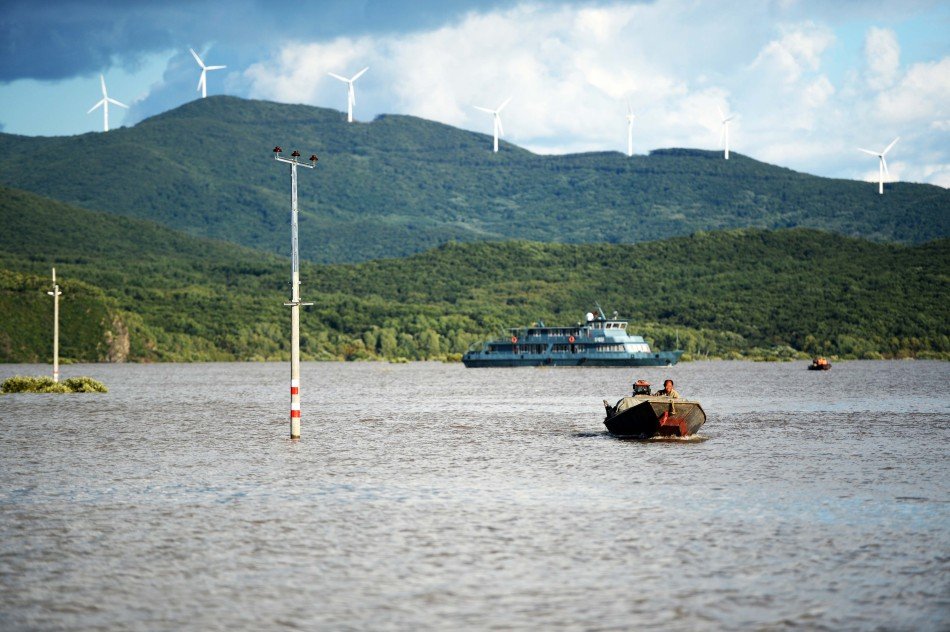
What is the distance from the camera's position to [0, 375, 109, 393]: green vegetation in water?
107062 mm

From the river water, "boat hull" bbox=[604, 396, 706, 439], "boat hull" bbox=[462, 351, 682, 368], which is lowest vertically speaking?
the river water

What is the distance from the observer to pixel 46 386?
10912 cm

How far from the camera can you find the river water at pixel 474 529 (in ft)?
69.6

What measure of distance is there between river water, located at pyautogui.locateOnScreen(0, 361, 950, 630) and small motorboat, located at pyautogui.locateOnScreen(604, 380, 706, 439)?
0.99m

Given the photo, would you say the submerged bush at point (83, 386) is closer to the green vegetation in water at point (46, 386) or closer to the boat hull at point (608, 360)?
the green vegetation in water at point (46, 386)

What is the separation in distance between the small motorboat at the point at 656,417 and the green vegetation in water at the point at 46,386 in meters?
64.8

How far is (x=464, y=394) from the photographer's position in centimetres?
11369

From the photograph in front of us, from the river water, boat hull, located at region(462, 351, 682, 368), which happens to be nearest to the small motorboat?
the river water

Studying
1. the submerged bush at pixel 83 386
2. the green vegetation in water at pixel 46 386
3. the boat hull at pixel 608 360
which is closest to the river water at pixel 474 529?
the green vegetation in water at pixel 46 386

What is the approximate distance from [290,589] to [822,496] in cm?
1840

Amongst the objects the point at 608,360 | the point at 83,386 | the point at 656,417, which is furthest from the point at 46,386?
the point at 608,360

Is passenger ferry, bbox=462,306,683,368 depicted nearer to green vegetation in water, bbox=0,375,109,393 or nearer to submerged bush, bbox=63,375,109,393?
submerged bush, bbox=63,375,109,393

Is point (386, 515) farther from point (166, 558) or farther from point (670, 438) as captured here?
point (670, 438)

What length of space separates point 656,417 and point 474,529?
27.8 m
